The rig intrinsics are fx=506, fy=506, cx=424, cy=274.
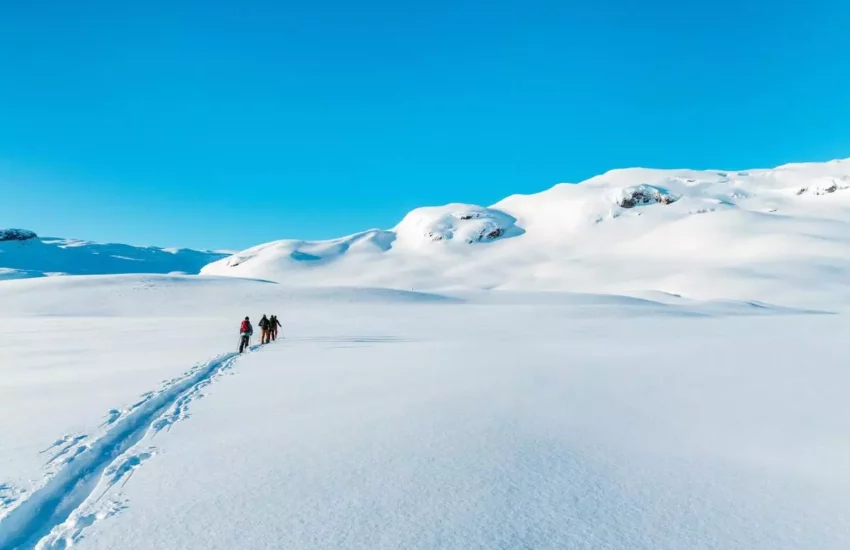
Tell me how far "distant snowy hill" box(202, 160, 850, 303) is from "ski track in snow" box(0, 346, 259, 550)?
7409cm

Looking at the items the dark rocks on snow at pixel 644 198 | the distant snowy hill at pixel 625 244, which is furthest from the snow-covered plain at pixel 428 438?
the dark rocks on snow at pixel 644 198

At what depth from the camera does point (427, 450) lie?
6242mm

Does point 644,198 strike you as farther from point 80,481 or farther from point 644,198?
point 80,481

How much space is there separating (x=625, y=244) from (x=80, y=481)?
129m

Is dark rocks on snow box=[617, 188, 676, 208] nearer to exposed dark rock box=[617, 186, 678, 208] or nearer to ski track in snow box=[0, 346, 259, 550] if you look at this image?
exposed dark rock box=[617, 186, 678, 208]

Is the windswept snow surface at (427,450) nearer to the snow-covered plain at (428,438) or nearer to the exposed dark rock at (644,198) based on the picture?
the snow-covered plain at (428,438)

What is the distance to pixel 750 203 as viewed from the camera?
474 ft

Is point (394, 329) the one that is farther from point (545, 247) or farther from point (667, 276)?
point (545, 247)

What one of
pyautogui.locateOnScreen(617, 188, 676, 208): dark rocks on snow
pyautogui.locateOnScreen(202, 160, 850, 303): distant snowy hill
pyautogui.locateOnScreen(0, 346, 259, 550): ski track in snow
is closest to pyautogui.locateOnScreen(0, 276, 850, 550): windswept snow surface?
pyautogui.locateOnScreen(0, 346, 259, 550): ski track in snow

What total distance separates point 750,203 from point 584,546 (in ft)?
556

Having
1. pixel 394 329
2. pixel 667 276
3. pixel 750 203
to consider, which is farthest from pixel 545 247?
pixel 394 329

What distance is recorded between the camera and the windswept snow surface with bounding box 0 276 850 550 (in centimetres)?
432

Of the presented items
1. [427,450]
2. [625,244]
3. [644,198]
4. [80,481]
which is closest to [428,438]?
[427,450]

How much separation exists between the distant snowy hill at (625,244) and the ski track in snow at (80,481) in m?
74.1
